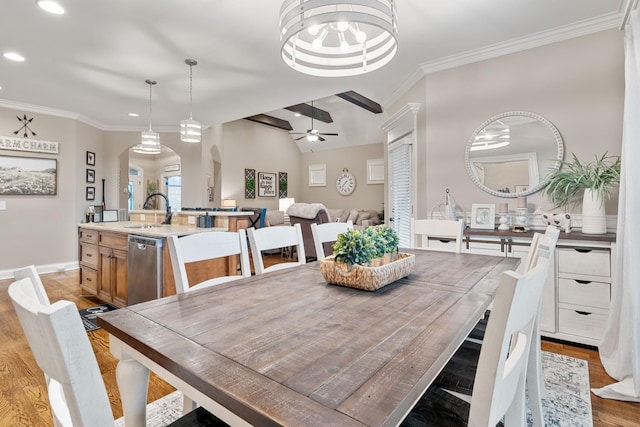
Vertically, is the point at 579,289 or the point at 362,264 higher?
the point at 362,264

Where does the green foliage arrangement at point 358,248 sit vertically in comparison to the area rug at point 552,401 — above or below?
above

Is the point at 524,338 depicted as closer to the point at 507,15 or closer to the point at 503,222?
the point at 503,222

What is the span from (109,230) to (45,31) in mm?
1846

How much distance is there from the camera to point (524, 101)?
3.03 m

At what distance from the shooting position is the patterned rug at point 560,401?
1.71 metres

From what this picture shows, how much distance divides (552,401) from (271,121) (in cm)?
773

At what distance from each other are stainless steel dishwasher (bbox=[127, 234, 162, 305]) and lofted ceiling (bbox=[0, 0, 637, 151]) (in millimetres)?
1816

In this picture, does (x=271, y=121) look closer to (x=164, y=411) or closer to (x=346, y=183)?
(x=346, y=183)

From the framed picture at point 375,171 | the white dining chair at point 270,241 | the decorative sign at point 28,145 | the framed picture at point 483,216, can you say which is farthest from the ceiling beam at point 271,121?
the white dining chair at point 270,241

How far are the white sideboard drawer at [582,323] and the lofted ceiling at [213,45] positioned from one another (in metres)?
2.33

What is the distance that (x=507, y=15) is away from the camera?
8.55ft

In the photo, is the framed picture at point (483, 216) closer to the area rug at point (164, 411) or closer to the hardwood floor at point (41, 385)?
the hardwood floor at point (41, 385)

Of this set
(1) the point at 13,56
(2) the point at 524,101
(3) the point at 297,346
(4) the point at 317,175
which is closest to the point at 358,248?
(3) the point at 297,346

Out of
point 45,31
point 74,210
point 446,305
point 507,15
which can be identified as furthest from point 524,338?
point 74,210
